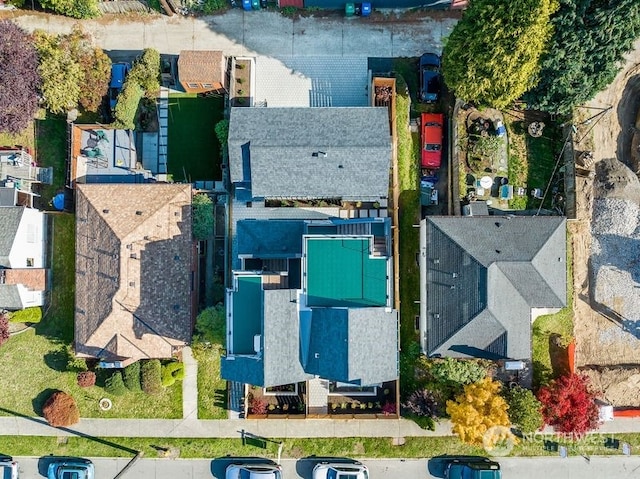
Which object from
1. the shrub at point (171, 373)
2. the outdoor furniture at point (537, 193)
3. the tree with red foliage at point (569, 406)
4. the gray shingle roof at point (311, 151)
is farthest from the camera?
the outdoor furniture at point (537, 193)

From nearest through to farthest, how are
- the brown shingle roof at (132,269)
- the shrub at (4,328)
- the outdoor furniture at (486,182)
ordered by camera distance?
1. the brown shingle roof at (132,269)
2. the shrub at (4,328)
3. the outdoor furniture at (486,182)

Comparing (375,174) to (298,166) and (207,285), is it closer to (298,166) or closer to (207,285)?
(298,166)

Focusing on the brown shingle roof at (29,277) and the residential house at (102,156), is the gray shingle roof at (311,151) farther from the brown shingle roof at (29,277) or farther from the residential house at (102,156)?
the brown shingle roof at (29,277)

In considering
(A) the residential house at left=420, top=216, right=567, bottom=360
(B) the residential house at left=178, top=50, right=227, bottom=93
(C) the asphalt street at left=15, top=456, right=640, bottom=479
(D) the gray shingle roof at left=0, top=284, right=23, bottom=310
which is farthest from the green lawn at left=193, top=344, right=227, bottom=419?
(B) the residential house at left=178, top=50, right=227, bottom=93

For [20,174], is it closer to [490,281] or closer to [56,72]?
[56,72]

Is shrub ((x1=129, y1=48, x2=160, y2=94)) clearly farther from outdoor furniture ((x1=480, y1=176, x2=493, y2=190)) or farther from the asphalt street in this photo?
the asphalt street

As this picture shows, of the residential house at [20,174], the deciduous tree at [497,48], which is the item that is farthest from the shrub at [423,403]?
the residential house at [20,174]
